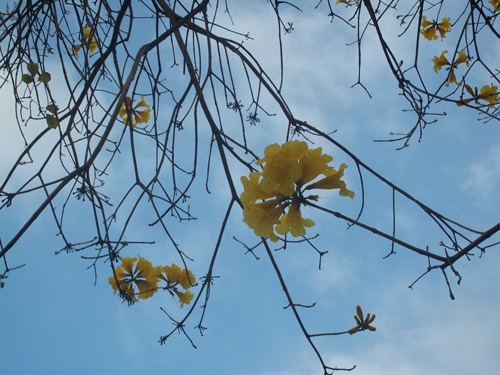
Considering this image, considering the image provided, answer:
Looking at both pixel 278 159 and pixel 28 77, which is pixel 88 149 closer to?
pixel 28 77

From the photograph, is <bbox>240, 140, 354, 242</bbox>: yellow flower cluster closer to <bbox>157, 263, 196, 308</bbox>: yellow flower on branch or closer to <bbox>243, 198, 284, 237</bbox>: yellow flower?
<bbox>243, 198, 284, 237</bbox>: yellow flower

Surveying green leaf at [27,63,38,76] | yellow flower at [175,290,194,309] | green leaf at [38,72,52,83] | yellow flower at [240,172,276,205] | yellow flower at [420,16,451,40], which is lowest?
yellow flower at [240,172,276,205]

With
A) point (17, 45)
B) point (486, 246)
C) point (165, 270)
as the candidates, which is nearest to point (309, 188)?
point (486, 246)

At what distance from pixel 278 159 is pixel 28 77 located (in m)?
1.11

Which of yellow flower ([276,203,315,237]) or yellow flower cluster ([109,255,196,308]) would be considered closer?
yellow flower ([276,203,315,237])

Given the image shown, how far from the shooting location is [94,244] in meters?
1.51

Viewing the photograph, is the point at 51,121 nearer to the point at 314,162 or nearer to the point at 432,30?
the point at 314,162

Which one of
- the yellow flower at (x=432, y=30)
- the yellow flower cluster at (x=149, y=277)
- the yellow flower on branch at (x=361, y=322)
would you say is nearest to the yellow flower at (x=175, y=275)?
the yellow flower cluster at (x=149, y=277)

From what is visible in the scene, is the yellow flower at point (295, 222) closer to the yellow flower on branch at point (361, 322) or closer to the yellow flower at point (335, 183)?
the yellow flower at point (335, 183)

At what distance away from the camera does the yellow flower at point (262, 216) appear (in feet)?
4.06

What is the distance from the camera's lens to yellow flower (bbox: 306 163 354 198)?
129 centimetres

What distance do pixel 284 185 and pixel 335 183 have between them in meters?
0.22

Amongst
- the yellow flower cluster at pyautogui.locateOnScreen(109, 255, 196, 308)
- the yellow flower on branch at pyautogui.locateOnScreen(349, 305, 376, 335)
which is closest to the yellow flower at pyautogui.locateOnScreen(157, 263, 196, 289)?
the yellow flower cluster at pyautogui.locateOnScreen(109, 255, 196, 308)

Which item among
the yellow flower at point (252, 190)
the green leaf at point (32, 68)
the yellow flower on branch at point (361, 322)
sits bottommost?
the yellow flower on branch at point (361, 322)
